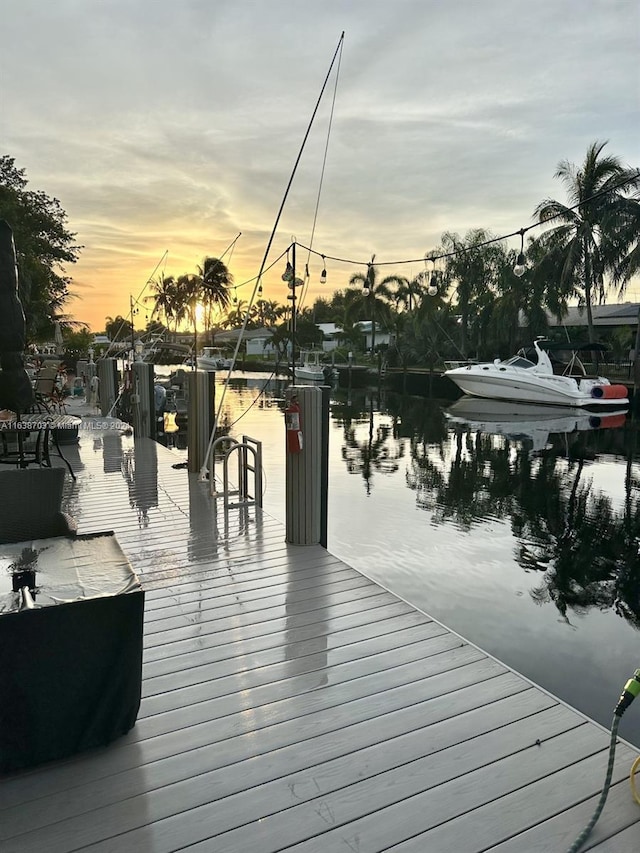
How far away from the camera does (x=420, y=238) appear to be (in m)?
41.8

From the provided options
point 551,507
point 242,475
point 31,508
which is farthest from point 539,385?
point 31,508

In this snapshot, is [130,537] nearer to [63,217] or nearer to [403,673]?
[403,673]

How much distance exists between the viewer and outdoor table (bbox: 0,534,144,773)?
1986 mm

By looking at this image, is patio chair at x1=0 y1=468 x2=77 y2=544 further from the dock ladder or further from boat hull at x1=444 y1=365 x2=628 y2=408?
boat hull at x1=444 y1=365 x2=628 y2=408

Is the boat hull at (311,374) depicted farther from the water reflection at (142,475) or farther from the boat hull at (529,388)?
the water reflection at (142,475)

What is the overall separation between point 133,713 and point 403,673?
3.92ft

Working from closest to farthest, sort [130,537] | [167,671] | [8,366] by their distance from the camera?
[167,671] → [8,366] → [130,537]

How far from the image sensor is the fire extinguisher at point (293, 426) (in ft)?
Result: 14.0

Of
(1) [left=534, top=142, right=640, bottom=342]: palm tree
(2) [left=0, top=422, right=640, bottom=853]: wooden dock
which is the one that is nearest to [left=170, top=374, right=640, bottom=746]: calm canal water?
(2) [left=0, top=422, right=640, bottom=853]: wooden dock

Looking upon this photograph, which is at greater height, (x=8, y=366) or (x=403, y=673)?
(x=8, y=366)

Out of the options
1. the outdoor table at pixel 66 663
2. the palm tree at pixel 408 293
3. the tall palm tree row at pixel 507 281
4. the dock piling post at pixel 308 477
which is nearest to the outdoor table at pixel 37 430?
the dock piling post at pixel 308 477

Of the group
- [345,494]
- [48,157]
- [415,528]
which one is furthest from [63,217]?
[415,528]

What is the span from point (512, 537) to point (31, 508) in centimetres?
608

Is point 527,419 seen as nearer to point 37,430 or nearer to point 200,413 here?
point 200,413
